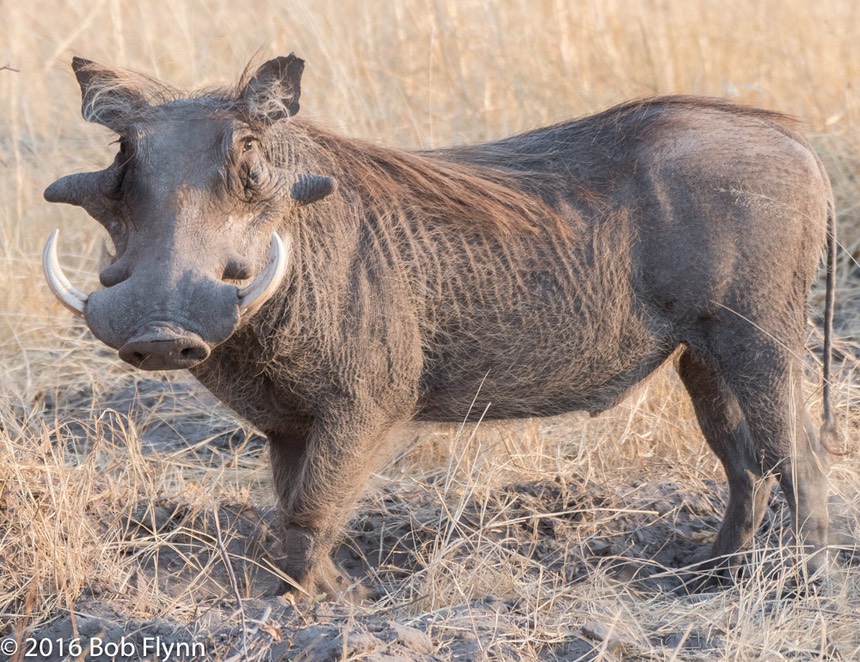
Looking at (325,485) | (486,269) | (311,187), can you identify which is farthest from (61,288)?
(486,269)

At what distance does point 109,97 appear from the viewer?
293cm

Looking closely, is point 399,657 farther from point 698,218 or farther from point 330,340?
point 698,218

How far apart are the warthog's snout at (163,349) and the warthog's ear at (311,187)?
497 millimetres

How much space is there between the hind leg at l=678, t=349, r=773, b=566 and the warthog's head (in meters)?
1.31

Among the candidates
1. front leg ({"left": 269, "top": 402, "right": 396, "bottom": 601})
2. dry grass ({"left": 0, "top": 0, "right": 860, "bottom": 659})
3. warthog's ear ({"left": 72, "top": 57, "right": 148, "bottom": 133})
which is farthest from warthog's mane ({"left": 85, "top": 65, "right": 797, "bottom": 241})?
dry grass ({"left": 0, "top": 0, "right": 860, "bottom": 659})

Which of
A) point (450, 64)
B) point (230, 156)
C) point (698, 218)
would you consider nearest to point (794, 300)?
point (698, 218)

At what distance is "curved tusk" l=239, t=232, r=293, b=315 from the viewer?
265cm

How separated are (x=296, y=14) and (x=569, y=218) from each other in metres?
3.31

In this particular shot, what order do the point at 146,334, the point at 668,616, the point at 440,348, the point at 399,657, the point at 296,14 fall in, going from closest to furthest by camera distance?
the point at 399,657 → the point at 146,334 → the point at 668,616 → the point at 440,348 → the point at 296,14

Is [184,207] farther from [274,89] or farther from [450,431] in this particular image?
[450,431]

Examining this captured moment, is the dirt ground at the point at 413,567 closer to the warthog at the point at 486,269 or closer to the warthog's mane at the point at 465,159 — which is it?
the warthog at the point at 486,269

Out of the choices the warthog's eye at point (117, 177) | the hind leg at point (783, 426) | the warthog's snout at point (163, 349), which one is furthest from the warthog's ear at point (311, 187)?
the hind leg at point (783, 426)

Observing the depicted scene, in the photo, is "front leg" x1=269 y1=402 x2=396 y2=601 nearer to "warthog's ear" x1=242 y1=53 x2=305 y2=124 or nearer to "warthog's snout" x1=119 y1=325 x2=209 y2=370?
"warthog's snout" x1=119 y1=325 x2=209 y2=370

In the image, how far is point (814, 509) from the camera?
3299 mm
